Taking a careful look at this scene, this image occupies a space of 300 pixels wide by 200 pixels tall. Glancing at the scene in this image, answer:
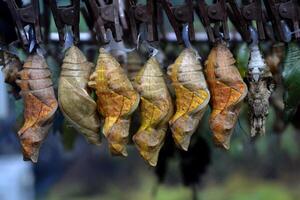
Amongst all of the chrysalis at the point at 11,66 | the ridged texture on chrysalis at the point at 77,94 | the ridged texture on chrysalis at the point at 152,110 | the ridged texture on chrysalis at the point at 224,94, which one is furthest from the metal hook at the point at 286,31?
the chrysalis at the point at 11,66

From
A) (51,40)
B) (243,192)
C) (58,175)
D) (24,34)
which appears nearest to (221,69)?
(24,34)

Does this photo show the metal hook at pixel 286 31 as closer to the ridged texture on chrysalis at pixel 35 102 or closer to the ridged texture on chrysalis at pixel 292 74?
the ridged texture on chrysalis at pixel 292 74

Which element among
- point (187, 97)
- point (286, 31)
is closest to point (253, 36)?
point (286, 31)

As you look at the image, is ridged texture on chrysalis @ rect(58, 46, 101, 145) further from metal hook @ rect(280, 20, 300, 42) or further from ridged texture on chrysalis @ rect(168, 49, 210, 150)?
metal hook @ rect(280, 20, 300, 42)

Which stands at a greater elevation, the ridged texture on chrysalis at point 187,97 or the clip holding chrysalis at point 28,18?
the clip holding chrysalis at point 28,18

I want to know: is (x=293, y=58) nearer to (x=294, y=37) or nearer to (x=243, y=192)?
(x=294, y=37)

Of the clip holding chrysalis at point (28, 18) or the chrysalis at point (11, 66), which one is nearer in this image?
the clip holding chrysalis at point (28, 18)
